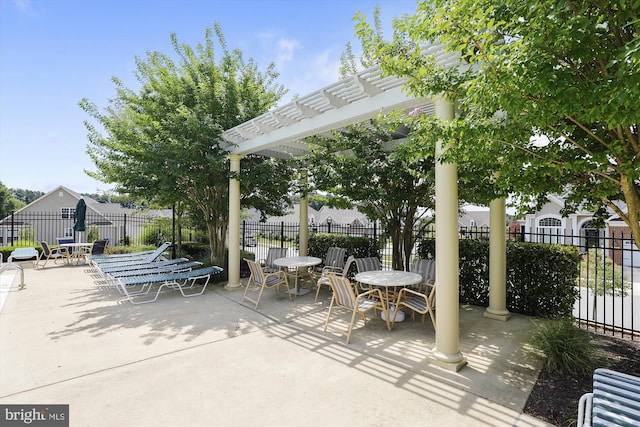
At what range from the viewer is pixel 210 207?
32.8 feet

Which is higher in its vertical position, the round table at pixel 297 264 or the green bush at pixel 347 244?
the green bush at pixel 347 244

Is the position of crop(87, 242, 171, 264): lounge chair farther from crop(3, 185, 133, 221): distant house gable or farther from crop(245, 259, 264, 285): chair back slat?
crop(3, 185, 133, 221): distant house gable

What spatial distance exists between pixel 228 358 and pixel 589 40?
197 inches

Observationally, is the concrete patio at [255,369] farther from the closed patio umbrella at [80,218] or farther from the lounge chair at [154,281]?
the closed patio umbrella at [80,218]

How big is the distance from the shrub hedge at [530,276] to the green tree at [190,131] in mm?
5565

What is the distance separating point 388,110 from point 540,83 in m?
2.73

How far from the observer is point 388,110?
4.81m

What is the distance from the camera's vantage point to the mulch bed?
2.96m

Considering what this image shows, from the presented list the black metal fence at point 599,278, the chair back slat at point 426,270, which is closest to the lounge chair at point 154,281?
the black metal fence at point 599,278

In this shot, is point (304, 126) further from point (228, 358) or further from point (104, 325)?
point (104, 325)

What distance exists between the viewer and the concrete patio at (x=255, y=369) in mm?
3016

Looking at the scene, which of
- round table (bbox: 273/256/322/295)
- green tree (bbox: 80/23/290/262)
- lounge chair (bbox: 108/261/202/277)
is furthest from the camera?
green tree (bbox: 80/23/290/262)

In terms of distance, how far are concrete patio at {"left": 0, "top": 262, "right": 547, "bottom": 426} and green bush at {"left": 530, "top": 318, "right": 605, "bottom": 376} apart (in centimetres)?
25

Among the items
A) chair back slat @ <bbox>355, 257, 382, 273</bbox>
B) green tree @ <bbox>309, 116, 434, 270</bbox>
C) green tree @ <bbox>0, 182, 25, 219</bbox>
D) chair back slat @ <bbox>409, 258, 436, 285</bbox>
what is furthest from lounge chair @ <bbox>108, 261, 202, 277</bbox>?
green tree @ <bbox>0, 182, 25, 219</bbox>
